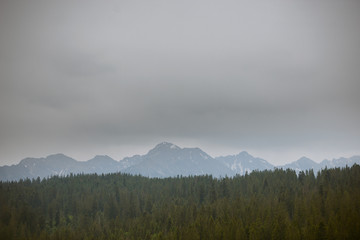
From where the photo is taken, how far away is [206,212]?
12812 centimetres

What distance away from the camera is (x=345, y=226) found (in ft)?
255

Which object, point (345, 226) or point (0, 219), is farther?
point (0, 219)

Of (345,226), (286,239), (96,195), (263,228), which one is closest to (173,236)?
(263,228)

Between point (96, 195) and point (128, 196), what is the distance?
907 inches

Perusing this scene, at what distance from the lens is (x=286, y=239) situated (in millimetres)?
78375

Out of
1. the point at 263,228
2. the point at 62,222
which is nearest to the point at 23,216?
the point at 62,222

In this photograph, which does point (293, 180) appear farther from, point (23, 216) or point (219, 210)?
point (23, 216)

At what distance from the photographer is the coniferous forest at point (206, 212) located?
89.2 meters

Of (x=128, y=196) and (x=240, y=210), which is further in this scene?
(x=128, y=196)

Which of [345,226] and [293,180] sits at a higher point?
[293,180]

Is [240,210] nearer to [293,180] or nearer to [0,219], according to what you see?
[293,180]

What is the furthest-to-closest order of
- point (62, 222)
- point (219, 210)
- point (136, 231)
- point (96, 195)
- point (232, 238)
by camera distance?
1. point (96, 195)
2. point (62, 222)
3. point (219, 210)
4. point (136, 231)
5. point (232, 238)

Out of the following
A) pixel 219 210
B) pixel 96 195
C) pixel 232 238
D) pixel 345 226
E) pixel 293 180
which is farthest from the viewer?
pixel 96 195

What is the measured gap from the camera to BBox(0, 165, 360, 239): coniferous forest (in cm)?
8925
